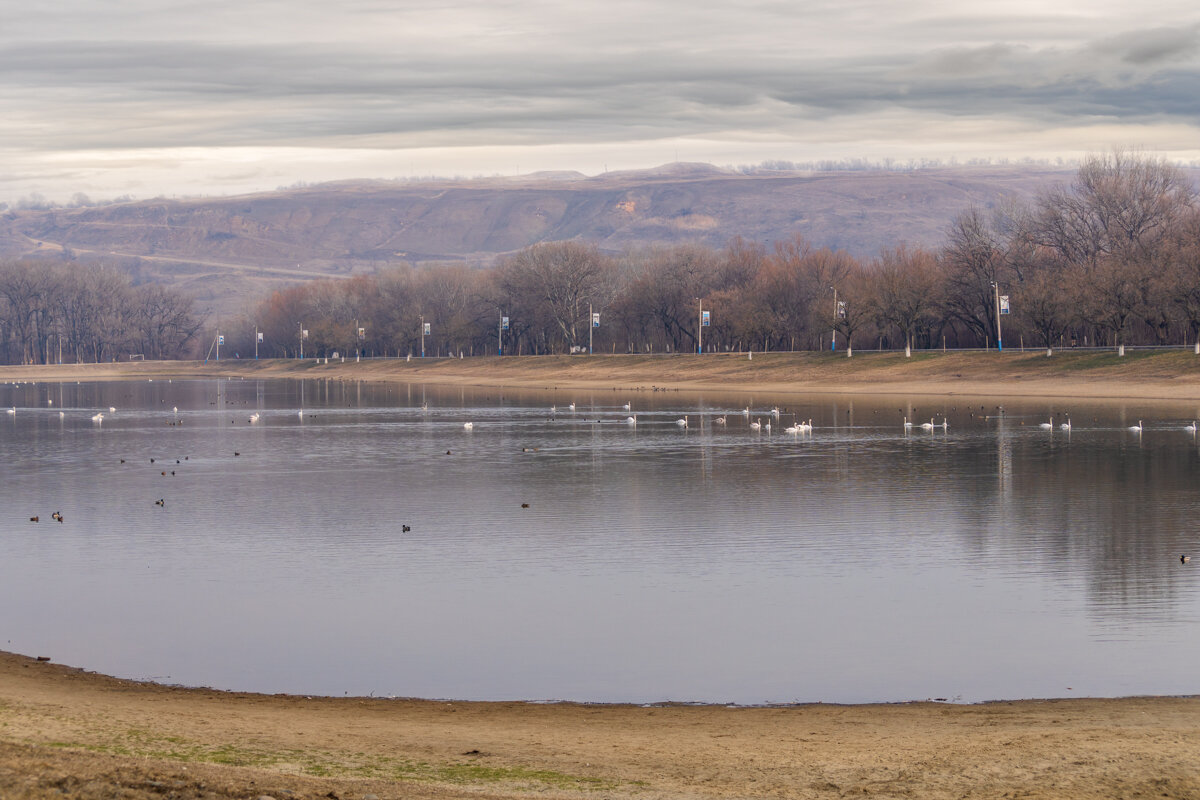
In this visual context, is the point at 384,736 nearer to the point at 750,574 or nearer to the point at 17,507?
the point at 750,574

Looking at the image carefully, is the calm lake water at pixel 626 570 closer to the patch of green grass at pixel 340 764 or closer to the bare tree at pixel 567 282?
the patch of green grass at pixel 340 764

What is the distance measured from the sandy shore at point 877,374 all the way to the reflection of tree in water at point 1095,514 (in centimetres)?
4464

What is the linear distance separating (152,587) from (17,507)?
15.0 metres

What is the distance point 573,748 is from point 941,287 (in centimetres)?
12887

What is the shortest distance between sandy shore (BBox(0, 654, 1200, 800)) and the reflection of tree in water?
7632 mm

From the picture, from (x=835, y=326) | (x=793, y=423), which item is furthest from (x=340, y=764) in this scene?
(x=835, y=326)

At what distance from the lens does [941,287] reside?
136500 millimetres

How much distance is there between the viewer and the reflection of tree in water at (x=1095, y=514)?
937 inches

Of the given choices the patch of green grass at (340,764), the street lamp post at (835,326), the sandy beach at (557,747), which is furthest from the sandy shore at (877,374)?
the patch of green grass at (340,764)

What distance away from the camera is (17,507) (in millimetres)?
37219

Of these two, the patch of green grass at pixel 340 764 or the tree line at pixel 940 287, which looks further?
the tree line at pixel 940 287

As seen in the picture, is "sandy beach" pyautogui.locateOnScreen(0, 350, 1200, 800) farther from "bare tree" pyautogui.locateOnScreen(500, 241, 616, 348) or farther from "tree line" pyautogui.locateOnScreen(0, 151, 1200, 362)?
"bare tree" pyautogui.locateOnScreen(500, 241, 616, 348)

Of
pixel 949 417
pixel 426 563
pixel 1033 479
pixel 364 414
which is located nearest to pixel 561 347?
pixel 364 414

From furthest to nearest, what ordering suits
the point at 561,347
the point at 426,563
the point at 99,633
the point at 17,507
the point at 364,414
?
1. the point at 561,347
2. the point at 364,414
3. the point at 17,507
4. the point at 426,563
5. the point at 99,633
